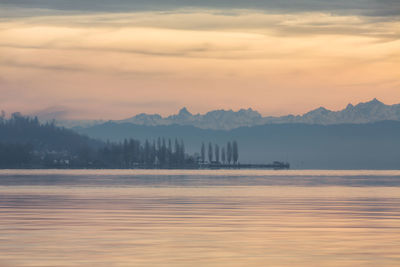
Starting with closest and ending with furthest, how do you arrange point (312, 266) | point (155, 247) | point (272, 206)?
point (312, 266) → point (155, 247) → point (272, 206)

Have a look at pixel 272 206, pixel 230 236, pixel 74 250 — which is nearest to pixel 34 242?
pixel 74 250

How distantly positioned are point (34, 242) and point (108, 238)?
3.28 meters

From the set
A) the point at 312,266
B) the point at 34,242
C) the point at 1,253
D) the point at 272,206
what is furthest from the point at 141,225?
the point at 272,206

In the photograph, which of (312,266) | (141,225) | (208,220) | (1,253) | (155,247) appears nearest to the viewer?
(312,266)

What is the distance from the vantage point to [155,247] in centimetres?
3067

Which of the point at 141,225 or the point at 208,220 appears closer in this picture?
the point at 141,225

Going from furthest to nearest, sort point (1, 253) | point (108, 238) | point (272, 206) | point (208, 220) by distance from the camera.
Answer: point (272, 206) < point (208, 220) < point (108, 238) < point (1, 253)

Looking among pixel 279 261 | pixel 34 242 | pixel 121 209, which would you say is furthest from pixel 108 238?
pixel 121 209

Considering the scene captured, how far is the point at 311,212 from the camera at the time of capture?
5097cm

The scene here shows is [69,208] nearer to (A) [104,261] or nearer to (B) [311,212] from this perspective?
(B) [311,212]

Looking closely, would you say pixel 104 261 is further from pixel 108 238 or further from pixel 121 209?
pixel 121 209

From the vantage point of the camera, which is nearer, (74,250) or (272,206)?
(74,250)

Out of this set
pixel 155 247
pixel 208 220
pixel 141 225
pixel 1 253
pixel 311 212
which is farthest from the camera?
pixel 311 212

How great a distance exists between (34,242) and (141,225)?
8971mm
